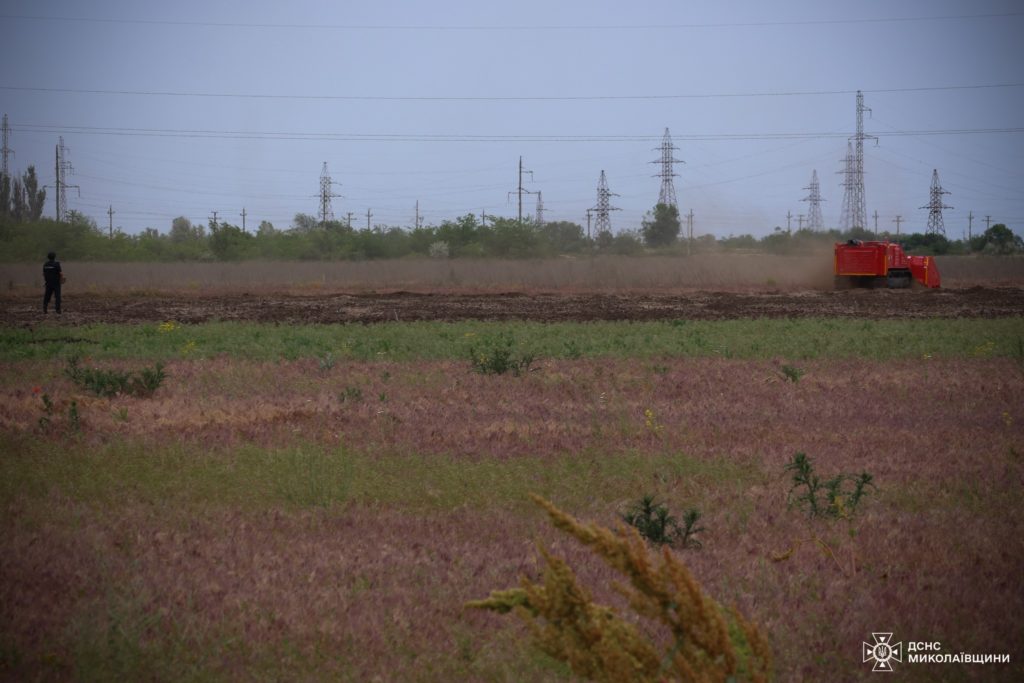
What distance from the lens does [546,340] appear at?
22.1m

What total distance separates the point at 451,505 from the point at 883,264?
41.7 metres

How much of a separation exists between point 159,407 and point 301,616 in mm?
7865

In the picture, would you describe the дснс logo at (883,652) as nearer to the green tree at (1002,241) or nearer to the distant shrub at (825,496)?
the distant shrub at (825,496)

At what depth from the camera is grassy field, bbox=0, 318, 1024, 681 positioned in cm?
583

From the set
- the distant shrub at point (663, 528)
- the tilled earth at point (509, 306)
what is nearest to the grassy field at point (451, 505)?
the distant shrub at point (663, 528)

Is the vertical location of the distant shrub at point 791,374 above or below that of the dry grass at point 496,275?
below

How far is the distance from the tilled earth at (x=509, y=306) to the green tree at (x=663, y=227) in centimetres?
3263

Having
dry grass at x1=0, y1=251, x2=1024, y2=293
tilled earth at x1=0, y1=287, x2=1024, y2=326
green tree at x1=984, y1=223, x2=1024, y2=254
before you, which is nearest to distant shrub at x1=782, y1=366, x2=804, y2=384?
tilled earth at x1=0, y1=287, x2=1024, y2=326

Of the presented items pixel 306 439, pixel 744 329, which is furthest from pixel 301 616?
pixel 744 329

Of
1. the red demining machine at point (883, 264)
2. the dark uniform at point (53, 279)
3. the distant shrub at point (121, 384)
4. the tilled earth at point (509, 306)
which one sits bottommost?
the distant shrub at point (121, 384)

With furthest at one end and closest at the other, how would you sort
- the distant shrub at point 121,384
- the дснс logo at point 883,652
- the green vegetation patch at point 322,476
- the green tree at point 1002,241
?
the green tree at point 1002,241 → the distant shrub at point 121,384 → the green vegetation patch at point 322,476 → the дснс logo at point 883,652

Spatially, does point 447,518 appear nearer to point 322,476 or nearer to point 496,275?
point 322,476

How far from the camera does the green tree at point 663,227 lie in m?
77.6

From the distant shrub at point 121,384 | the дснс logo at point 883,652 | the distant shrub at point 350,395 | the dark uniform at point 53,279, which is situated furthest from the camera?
the dark uniform at point 53,279
